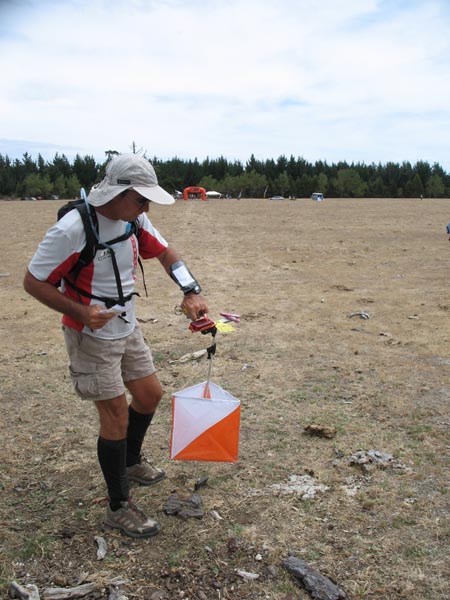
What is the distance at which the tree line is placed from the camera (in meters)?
84.6

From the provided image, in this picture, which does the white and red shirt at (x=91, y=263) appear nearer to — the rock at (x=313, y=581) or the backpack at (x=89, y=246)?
the backpack at (x=89, y=246)

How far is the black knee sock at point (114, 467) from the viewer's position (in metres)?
3.34

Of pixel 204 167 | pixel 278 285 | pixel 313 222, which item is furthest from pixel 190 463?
pixel 204 167

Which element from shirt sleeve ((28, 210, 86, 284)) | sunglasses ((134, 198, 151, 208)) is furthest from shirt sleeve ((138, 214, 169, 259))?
shirt sleeve ((28, 210, 86, 284))

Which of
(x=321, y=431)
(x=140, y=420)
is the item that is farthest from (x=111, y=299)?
(x=321, y=431)

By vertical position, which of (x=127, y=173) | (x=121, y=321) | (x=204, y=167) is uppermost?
(x=204, y=167)

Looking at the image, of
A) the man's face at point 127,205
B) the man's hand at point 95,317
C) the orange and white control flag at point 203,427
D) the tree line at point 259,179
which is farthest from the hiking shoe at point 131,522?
the tree line at point 259,179

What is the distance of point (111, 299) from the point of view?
322 centimetres

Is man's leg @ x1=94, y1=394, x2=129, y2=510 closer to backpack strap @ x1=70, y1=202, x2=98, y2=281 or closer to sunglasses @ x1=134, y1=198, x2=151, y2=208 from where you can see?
backpack strap @ x1=70, y1=202, x2=98, y2=281

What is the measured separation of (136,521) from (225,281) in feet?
28.7

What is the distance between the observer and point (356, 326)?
8141mm

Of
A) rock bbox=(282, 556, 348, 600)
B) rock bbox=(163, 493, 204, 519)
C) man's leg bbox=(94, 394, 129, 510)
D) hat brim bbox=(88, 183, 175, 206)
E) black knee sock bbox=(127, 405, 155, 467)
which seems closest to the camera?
rock bbox=(282, 556, 348, 600)

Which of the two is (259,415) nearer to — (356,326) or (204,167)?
(356,326)

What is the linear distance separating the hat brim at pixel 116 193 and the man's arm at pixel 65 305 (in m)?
0.53
